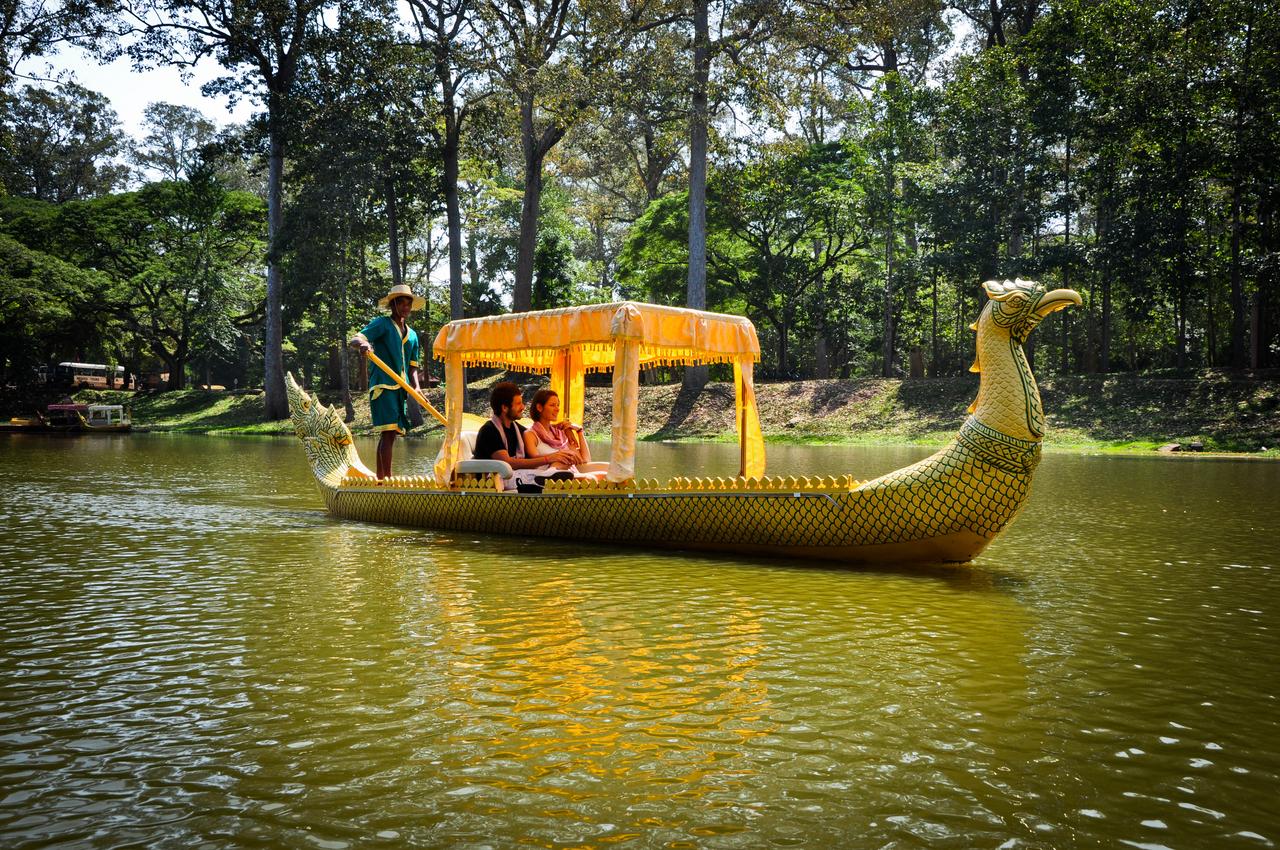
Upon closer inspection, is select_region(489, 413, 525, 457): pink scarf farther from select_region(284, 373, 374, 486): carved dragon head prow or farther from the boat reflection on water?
select_region(284, 373, 374, 486): carved dragon head prow

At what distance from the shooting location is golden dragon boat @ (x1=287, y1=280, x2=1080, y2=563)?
763 centimetres

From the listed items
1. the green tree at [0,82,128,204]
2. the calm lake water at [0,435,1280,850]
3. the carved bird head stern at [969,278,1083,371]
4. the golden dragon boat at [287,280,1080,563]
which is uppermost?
the green tree at [0,82,128,204]

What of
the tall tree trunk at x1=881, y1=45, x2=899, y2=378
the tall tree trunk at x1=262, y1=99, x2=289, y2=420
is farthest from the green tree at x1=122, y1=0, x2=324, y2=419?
the tall tree trunk at x1=881, y1=45, x2=899, y2=378

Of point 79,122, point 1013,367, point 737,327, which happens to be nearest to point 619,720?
point 1013,367

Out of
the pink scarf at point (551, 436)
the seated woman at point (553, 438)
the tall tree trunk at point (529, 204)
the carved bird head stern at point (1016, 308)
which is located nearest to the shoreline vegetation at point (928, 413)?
the tall tree trunk at point (529, 204)

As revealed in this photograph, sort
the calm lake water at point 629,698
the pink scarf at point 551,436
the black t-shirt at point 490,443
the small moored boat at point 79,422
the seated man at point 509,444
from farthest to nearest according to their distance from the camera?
the small moored boat at point 79,422 → the pink scarf at point 551,436 → the black t-shirt at point 490,443 → the seated man at point 509,444 → the calm lake water at point 629,698

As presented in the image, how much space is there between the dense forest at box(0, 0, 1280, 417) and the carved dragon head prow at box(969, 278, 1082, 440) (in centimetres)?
2133

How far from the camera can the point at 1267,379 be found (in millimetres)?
26016

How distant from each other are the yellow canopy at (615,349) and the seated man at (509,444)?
536mm

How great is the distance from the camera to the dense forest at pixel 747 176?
27391 millimetres

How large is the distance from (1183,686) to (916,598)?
222cm

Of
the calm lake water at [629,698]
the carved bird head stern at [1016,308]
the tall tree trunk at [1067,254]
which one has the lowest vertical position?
the calm lake water at [629,698]

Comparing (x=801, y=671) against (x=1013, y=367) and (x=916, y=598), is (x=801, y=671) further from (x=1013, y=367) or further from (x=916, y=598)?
(x=1013, y=367)

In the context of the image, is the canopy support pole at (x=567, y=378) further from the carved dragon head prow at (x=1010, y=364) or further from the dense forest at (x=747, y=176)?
the dense forest at (x=747, y=176)
